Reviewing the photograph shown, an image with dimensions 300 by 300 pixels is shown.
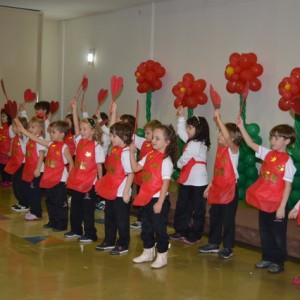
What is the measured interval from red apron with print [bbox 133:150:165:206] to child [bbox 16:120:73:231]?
1.32 metres

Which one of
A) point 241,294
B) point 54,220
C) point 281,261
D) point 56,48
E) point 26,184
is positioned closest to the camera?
point 241,294

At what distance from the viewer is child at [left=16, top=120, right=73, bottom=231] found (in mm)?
5734

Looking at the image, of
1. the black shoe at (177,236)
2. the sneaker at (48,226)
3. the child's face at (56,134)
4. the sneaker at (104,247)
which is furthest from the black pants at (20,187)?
the black shoe at (177,236)

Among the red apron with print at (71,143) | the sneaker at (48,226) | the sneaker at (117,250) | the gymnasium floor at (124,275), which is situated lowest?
the gymnasium floor at (124,275)

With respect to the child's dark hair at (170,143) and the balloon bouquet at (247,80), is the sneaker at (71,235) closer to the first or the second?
the child's dark hair at (170,143)

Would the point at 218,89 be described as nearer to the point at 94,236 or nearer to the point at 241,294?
the point at 94,236

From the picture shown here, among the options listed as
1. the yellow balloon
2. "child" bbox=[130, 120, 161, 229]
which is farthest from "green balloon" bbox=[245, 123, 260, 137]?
"child" bbox=[130, 120, 161, 229]

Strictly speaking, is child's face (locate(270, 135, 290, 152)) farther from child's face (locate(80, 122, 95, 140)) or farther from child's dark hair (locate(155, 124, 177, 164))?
child's face (locate(80, 122, 95, 140))

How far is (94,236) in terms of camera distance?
5.40m

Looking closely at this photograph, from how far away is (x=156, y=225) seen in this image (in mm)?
4543

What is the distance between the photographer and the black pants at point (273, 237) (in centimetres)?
445

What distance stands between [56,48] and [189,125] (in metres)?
6.83

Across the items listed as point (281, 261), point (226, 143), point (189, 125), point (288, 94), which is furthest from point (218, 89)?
point (281, 261)

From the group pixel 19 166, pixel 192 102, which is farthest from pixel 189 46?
pixel 19 166
